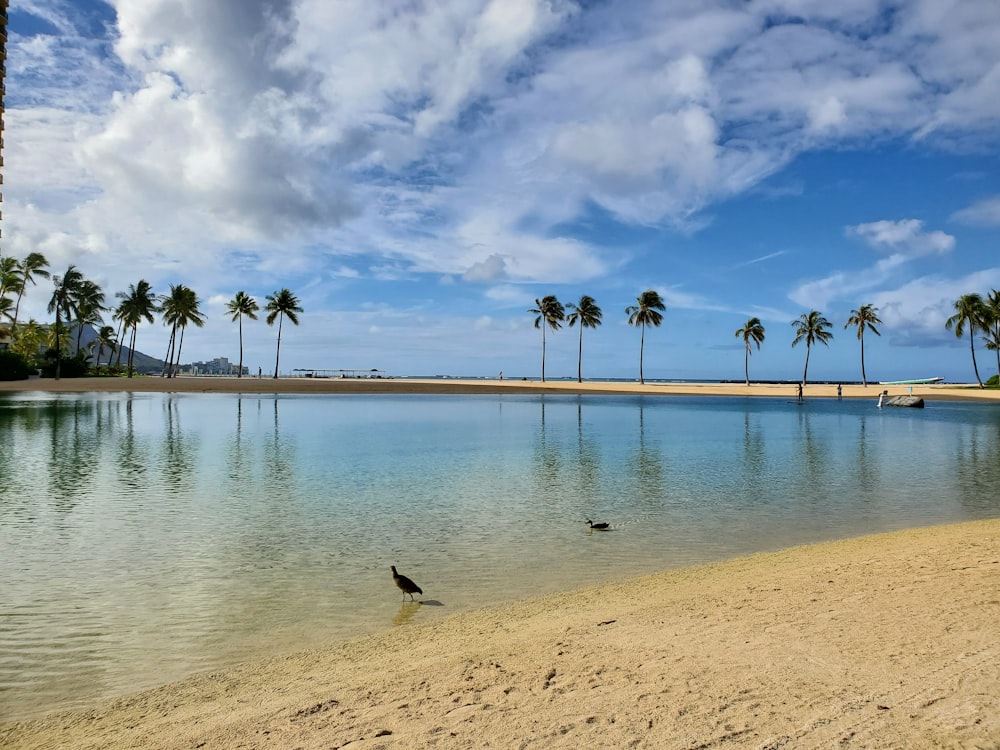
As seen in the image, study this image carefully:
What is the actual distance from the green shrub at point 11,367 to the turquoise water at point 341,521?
53.9 metres

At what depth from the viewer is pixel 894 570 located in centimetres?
865

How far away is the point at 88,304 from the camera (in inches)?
3711

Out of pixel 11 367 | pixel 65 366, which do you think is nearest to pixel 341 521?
pixel 11 367

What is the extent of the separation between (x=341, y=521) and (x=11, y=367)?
3116 inches

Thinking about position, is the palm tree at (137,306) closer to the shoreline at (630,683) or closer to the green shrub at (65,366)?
the green shrub at (65,366)

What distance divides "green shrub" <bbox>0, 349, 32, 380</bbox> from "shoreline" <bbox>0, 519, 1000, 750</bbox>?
83.8 meters

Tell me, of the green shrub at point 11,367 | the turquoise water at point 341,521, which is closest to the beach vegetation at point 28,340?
the green shrub at point 11,367

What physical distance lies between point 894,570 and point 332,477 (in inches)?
563

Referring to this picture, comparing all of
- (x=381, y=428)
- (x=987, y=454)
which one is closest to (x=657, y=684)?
(x=987, y=454)

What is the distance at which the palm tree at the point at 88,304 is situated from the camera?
9162cm

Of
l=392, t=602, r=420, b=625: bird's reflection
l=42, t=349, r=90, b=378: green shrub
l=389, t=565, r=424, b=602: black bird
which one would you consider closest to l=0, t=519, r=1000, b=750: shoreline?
l=392, t=602, r=420, b=625: bird's reflection

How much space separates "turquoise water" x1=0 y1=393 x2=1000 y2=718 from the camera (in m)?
7.39

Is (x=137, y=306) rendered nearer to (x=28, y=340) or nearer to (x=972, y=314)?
(x=28, y=340)

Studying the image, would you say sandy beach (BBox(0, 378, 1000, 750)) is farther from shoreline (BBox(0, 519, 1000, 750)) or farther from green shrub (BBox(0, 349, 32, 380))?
green shrub (BBox(0, 349, 32, 380))
